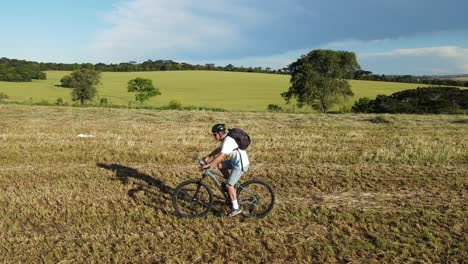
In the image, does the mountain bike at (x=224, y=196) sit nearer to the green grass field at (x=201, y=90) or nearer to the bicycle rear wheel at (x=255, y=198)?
the bicycle rear wheel at (x=255, y=198)

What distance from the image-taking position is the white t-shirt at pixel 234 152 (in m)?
7.69

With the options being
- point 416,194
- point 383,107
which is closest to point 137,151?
point 416,194

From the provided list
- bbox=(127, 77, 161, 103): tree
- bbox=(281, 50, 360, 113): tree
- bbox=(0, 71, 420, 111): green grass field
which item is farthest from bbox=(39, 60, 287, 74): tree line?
bbox=(281, 50, 360, 113): tree

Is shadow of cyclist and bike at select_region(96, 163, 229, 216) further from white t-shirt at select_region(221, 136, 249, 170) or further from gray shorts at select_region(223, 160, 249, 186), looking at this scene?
white t-shirt at select_region(221, 136, 249, 170)

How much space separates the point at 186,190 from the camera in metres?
8.70

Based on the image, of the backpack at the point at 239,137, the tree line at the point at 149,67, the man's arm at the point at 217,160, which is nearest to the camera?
the man's arm at the point at 217,160

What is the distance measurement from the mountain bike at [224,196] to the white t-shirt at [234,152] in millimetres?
546

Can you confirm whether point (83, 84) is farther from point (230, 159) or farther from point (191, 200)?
point (230, 159)

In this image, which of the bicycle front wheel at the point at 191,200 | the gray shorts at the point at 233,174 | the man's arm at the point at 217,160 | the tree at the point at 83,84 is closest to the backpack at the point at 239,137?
the man's arm at the point at 217,160

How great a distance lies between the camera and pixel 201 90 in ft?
272

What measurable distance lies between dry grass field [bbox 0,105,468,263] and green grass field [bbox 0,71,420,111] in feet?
134

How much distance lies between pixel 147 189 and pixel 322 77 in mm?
39257

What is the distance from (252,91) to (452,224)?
7414 cm

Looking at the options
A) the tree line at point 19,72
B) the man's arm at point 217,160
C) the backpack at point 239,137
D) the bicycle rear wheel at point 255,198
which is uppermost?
the tree line at point 19,72
